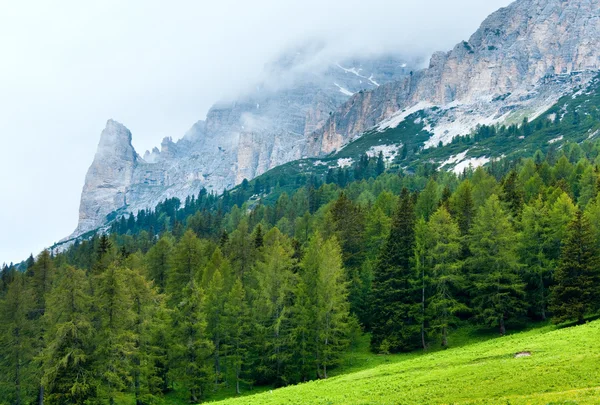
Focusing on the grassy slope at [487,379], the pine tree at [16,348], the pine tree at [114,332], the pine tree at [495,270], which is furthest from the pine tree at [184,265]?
the pine tree at [495,270]

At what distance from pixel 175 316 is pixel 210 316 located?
4079mm

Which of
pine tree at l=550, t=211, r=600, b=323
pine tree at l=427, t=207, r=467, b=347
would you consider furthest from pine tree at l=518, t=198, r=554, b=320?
pine tree at l=427, t=207, r=467, b=347

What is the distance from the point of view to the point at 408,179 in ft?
530

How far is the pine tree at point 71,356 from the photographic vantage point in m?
47.0

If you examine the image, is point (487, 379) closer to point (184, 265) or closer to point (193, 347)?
point (193, 347)

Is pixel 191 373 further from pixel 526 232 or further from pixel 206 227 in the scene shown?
pixel 206 227

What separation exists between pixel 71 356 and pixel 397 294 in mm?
34108

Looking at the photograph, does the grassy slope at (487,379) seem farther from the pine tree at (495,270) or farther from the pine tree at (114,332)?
the pine tree at (114,332)

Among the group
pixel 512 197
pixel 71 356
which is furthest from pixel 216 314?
pixel 512 197

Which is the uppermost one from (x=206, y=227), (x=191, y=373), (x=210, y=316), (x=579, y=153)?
(x=579, y=153)

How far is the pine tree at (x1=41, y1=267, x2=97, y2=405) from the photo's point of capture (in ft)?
154

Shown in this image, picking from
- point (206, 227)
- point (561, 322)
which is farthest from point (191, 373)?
point (206, 227)

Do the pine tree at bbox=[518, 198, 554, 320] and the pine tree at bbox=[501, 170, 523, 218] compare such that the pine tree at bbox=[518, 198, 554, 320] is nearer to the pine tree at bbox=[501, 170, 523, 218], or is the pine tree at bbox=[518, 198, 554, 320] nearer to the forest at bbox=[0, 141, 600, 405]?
the forest at bbox=[0, 141, 600, 405]

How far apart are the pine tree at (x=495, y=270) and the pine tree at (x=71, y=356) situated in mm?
39193
